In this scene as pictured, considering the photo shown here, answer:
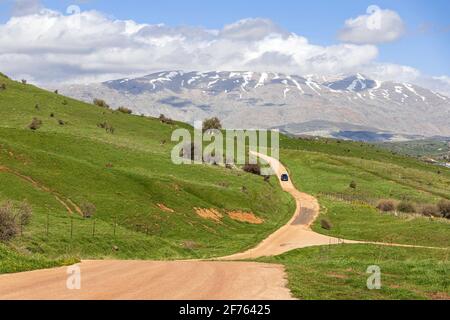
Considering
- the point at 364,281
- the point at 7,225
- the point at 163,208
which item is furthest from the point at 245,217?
the point at 364,281

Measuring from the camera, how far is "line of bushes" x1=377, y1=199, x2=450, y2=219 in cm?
9675

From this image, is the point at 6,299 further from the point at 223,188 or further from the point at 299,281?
the point at 223,188

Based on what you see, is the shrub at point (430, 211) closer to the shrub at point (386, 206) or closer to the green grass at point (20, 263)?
the shrub at point (386, 206)

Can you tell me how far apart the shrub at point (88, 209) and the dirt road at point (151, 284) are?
29.3m

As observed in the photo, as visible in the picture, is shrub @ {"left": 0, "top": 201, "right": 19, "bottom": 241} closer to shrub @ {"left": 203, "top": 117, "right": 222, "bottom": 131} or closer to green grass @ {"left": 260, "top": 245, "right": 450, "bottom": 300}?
green grass @ {"left": 260, "top": 245, "right": 450, "bottom": 300}

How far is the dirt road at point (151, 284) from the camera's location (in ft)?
64.6

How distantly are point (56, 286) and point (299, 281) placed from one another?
9.84 meters

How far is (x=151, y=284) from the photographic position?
2238 centimetres

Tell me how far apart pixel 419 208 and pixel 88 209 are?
6251cm

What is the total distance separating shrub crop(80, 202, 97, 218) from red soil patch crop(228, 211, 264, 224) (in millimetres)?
21367

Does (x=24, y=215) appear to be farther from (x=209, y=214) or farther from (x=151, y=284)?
(x=209, y=214)

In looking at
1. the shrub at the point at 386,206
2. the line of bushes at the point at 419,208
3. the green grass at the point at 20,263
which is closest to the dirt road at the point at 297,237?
the shrub at the point at 386,206
